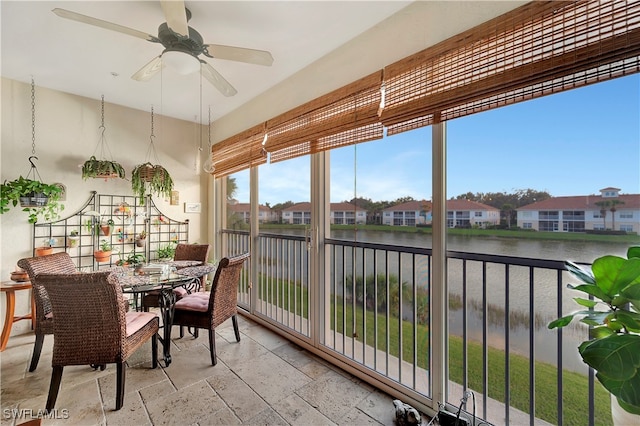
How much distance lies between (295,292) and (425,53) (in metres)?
2.55

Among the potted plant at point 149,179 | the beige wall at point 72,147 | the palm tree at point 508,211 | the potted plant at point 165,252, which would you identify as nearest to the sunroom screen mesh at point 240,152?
the beige wall at point 72,147

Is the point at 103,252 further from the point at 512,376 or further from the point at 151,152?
the point at 512,376

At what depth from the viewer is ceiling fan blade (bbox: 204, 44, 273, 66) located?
1.89 m

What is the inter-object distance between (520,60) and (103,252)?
4352mm

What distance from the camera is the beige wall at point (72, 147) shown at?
3012 millimetres

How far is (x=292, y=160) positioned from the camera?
10.3 ft

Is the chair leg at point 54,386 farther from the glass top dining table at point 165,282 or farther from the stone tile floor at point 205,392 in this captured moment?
the glass top dining table at point 165,282

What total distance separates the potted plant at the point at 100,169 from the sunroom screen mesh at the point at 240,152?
3.89 feet

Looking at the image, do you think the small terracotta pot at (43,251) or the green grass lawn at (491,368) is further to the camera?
the small terracotta pot at (43,251)

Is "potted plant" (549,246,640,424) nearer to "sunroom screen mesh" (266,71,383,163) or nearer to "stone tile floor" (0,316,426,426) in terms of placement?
"stone tile floor" (0,316,426,426)

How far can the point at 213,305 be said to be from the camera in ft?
8.17

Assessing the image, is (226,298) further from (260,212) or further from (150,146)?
(150,146)

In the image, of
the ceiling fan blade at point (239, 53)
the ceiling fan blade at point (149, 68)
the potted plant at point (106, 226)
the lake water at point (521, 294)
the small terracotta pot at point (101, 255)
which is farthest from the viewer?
the potted plant at point (106, 226)

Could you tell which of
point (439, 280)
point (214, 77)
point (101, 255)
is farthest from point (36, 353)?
point (439, 280)
